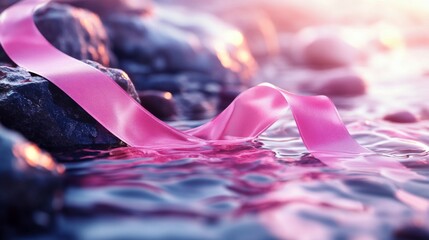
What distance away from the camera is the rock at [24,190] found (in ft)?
4.01

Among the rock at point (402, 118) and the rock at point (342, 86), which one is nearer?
the rock at point (402, 118)

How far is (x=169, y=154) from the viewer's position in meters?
2.11

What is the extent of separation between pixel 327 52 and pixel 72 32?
588 centimetres

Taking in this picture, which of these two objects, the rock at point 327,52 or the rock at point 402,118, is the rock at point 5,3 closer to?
the rock at point 402,118

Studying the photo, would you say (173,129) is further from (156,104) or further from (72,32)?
(72,32)

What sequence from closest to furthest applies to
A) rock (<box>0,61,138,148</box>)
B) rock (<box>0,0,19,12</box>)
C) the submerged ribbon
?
rock (<box>0,61,138,148</box>), the submerged ribbon, rock (<box>0,0,19,12</box>)

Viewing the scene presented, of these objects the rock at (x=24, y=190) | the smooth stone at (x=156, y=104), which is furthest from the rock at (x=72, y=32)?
the rock at (x=24, y=190)

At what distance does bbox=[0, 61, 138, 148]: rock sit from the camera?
210 cm

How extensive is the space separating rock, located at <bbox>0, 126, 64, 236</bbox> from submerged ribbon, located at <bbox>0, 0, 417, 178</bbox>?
2.90 feet

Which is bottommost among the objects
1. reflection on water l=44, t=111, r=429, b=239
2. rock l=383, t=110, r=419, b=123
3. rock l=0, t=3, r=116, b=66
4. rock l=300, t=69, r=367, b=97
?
reflection on water l=44, t=111, r=429, b=239

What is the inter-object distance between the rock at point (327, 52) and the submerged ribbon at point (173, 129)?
615 cm

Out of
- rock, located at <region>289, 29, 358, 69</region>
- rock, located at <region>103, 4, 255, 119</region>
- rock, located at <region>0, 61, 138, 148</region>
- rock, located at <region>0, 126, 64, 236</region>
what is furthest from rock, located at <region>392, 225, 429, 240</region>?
rock, located at <region>289, 29, 358, 69</region>

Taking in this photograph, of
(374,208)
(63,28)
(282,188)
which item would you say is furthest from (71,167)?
(63,28)

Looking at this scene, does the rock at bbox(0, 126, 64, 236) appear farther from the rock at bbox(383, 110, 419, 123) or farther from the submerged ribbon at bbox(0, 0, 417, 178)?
the rock at bbox(383, 110, 419, 123)
